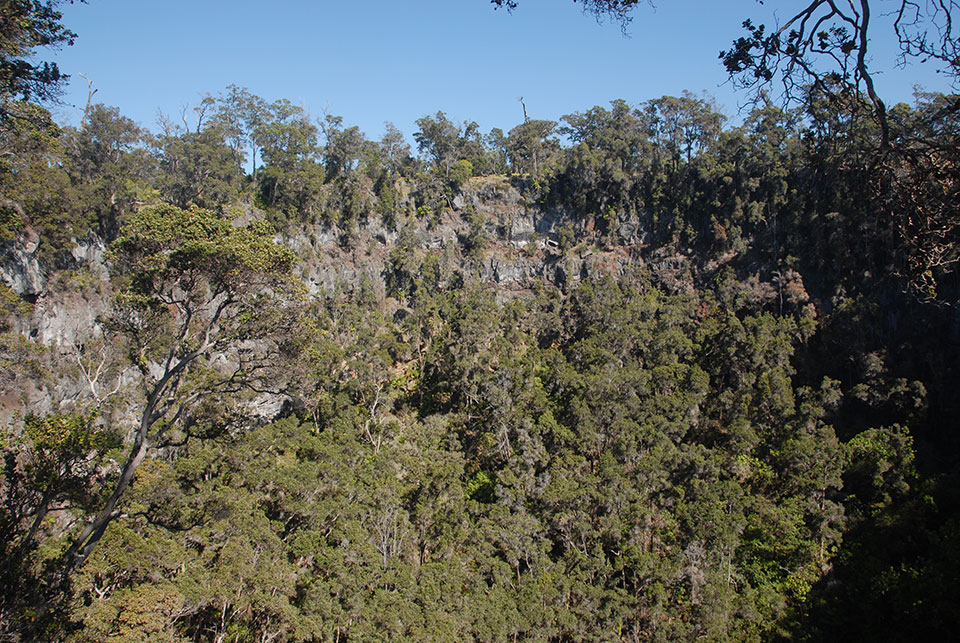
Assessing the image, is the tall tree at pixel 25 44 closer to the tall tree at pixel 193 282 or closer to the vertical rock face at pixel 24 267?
the tall tree at pixel 193 282

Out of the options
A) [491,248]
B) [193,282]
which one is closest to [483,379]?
[491,248]

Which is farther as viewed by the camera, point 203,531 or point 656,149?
point 656,149

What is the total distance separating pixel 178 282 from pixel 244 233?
1767 mm

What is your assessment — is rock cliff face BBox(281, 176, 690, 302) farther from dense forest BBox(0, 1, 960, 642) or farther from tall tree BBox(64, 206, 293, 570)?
tall tree BBox(64, 206, 293, 570)

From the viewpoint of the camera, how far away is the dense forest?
1095 cm

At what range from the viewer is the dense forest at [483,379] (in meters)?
11.0

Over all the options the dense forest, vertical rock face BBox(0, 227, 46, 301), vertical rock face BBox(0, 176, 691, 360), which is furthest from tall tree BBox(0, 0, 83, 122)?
vertical rock face BBox(0, 176, 691, 360)

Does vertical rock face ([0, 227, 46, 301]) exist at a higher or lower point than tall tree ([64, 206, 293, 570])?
higher

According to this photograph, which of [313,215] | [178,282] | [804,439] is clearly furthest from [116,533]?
[313,215]

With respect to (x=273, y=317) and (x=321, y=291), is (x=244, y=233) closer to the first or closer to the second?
(x=273, y=317)

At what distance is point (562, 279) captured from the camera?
2111 inches

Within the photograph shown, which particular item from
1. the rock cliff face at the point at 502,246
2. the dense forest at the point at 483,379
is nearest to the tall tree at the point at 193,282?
the dense forest at the point at 483,379

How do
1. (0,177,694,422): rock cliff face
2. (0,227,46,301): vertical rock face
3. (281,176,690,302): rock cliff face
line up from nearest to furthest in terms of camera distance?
(0,227,46,301): vertical rock face < (0,177,694,422): rock cliff face < (281,176,690,302): rock cliff face

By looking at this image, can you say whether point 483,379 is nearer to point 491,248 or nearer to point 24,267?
point 491,248
